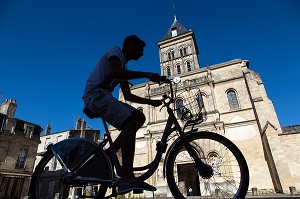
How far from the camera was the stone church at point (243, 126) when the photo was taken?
14.5m

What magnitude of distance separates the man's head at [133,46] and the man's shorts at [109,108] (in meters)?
0.71

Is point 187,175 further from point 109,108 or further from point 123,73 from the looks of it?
point 123,73

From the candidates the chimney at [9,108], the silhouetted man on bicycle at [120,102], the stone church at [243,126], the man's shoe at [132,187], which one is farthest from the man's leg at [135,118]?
the chimney at [9,108]

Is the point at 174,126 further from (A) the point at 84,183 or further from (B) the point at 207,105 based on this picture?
(B) the point at 207,105

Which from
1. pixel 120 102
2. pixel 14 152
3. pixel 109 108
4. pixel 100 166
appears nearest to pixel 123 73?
pixel 120 102

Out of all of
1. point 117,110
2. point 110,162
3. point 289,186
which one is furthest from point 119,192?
point 289,186

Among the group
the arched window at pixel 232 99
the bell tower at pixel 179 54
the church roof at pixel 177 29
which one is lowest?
the arched window at pixel 232 99

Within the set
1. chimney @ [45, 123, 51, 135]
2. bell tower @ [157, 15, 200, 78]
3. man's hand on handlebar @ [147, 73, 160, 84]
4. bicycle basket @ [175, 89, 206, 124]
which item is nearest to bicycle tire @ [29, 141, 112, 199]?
man's hand on handlebar @ [147, 73, 160, 84]

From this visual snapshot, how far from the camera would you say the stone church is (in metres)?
14.5

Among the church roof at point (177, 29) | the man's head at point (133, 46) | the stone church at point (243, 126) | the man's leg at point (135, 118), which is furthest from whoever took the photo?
the church roof at point (177, 29)

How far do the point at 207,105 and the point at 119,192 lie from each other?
1884 cm

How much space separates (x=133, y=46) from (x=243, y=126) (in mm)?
17909

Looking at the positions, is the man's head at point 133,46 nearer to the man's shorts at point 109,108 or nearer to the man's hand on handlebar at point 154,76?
the man's hand on handlebar at point 154,76

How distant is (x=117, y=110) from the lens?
2.43m
